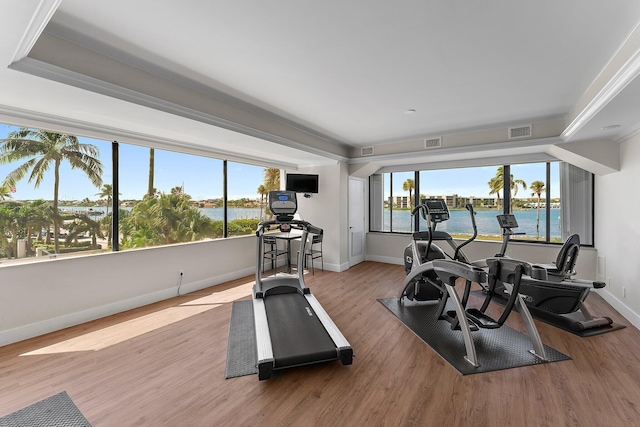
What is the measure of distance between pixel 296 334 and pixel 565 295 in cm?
316

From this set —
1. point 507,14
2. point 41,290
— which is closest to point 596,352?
point 507,14

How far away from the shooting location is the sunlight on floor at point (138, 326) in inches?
107

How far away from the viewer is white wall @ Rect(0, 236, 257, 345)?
2.85 metres

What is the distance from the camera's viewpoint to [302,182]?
231 inches

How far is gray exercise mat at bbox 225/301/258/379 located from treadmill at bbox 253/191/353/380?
0.54 feet

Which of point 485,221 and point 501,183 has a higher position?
point 501,183

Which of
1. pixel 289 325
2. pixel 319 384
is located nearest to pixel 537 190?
pixel 289 325

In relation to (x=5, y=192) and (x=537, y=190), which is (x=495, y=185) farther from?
(x=5, y=192)

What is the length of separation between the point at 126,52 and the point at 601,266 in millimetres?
6666

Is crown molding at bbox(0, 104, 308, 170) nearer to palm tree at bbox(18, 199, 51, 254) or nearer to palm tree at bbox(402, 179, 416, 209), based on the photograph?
palm tree at bbox(18, 199, 51, 254)

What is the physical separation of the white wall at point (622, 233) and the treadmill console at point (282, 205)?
418 centimetres

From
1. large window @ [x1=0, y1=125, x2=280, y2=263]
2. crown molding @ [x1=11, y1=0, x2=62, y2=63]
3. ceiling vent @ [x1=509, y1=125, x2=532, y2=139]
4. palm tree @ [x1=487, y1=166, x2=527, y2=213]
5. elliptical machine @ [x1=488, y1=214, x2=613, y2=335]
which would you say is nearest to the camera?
crown molding @ [x1=11, y1=0, x2=62, y2=63]

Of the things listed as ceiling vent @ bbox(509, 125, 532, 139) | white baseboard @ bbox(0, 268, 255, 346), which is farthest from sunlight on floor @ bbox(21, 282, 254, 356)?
ceiling vent @ bbox(509, 125, 532, 139)

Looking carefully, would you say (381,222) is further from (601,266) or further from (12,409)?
(12,409)
